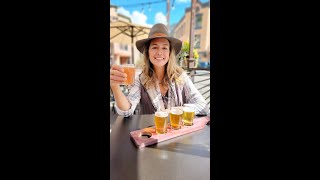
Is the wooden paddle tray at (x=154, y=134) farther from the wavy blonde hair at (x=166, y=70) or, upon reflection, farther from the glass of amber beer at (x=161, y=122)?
the wavy blonde hair at (x=166, y=70)

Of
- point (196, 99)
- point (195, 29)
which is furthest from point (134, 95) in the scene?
point (195, 29)

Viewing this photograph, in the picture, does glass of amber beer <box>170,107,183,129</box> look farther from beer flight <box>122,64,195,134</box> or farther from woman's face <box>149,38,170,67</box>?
woman's face <box>149,38,170,67</box>

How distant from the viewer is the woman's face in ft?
6.38

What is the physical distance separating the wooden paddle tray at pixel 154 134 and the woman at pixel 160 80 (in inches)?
22.4

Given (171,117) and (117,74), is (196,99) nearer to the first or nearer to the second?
(171,117)

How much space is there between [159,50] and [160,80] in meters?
0.37

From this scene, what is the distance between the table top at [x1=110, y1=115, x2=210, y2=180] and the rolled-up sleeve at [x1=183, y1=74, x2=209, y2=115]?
0.49m

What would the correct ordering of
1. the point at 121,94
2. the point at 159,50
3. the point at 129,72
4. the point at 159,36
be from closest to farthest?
the point at 129,72, the point at 121,94, the point at 159,36, the point at 159,50

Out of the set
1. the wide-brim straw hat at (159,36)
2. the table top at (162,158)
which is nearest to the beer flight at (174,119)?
the table top at (162,158)

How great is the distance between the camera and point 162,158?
0.85 metres

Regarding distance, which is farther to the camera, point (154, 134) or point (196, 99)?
point (196, 99)
